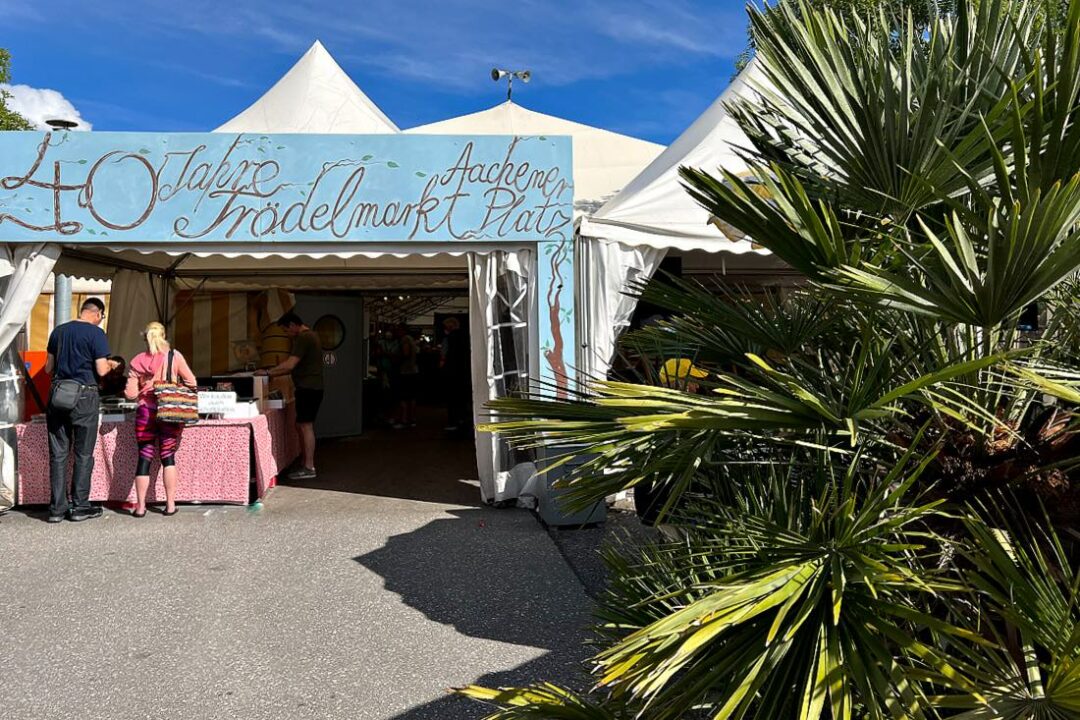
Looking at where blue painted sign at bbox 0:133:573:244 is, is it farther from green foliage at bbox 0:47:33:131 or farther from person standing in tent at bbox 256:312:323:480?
green foliage at bbox 0:47:33:131

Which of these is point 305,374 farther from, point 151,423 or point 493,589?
point 493,589

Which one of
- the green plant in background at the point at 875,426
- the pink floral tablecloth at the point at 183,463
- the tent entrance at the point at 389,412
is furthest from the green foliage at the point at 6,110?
the green plant in background at the point at 875,426

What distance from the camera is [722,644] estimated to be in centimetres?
164

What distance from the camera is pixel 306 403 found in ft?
27.0

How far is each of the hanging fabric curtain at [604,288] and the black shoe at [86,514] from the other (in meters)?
4.19

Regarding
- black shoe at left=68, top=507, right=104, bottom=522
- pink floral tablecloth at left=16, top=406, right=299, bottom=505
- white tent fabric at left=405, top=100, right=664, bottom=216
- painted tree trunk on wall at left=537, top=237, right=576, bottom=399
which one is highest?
white tent fabric at left=405, top=100, right=664, bottom=216

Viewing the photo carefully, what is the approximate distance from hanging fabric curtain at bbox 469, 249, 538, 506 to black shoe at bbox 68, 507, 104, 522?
3.15 meters

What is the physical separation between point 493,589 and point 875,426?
10.2 ft

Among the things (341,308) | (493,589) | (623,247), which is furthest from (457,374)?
(493,589)

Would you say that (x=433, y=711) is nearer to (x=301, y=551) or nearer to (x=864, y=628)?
(x=864, y=628)

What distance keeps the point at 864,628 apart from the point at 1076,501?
0.72 m

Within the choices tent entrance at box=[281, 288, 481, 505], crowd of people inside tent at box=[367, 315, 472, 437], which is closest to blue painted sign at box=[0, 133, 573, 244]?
tent entrance at box=[281, 288, 481, 505]

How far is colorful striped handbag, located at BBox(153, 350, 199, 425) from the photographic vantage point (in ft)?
20.3

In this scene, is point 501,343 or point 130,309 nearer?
point 501,343
